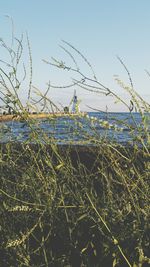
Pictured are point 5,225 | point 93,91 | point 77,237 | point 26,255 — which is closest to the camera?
A: point 93,91

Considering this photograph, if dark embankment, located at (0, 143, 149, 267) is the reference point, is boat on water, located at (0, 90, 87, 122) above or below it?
above

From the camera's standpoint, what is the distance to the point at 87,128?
296 cm

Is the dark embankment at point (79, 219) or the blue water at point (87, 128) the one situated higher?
Answer: the blue water at point (87, 128)

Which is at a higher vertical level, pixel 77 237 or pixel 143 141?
pixel 143 141

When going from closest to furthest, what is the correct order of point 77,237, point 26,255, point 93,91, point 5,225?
1. point 93,91
2. point 26,255
3. point 77,237
4. point 5,225

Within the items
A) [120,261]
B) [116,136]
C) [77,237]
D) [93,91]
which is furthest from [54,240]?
[93,91]

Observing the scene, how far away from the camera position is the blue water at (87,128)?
2.87 meters

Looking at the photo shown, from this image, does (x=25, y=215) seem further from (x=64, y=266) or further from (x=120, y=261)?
(x=120, y=261)

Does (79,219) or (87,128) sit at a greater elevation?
(87,128)

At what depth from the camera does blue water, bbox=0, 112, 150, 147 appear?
9.41ft

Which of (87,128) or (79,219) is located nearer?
(79,219)

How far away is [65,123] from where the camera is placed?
305 centimetres

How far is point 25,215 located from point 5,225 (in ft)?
1.23

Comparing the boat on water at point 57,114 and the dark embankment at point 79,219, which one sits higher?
the boat on water at point 57,114
